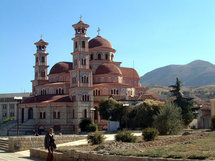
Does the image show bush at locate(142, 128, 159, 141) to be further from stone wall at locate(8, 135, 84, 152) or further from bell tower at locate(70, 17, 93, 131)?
bell tower at locate(70, 17, 93, 131)

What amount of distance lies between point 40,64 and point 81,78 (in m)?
16.6

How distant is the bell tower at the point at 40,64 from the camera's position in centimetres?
7156

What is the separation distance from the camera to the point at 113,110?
2162 inches

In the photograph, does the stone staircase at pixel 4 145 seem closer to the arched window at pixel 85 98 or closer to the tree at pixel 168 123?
the tree at pixel 168 123

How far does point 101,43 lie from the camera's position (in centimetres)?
7175

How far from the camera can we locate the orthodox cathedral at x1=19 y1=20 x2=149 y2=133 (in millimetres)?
58750

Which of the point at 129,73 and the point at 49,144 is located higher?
the point at 129,73

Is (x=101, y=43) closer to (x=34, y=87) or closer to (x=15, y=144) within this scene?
(x=34, y=87)

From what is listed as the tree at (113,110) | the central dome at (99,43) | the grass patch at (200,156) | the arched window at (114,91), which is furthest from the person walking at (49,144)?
the central dome at (99,43)

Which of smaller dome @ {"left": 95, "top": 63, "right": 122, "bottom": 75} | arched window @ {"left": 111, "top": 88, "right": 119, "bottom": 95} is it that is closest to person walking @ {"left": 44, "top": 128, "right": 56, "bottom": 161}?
arched window @ {"left": 111, "top": 88, "right": 119, "bottom": 95}

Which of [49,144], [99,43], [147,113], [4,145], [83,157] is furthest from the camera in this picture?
[99,43]

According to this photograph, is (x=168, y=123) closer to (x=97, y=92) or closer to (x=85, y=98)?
(x=85, y=98)

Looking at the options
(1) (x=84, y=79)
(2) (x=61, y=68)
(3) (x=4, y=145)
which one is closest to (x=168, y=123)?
(3) (x=4, y=145)

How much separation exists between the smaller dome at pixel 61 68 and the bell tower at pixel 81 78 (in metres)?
8.10
